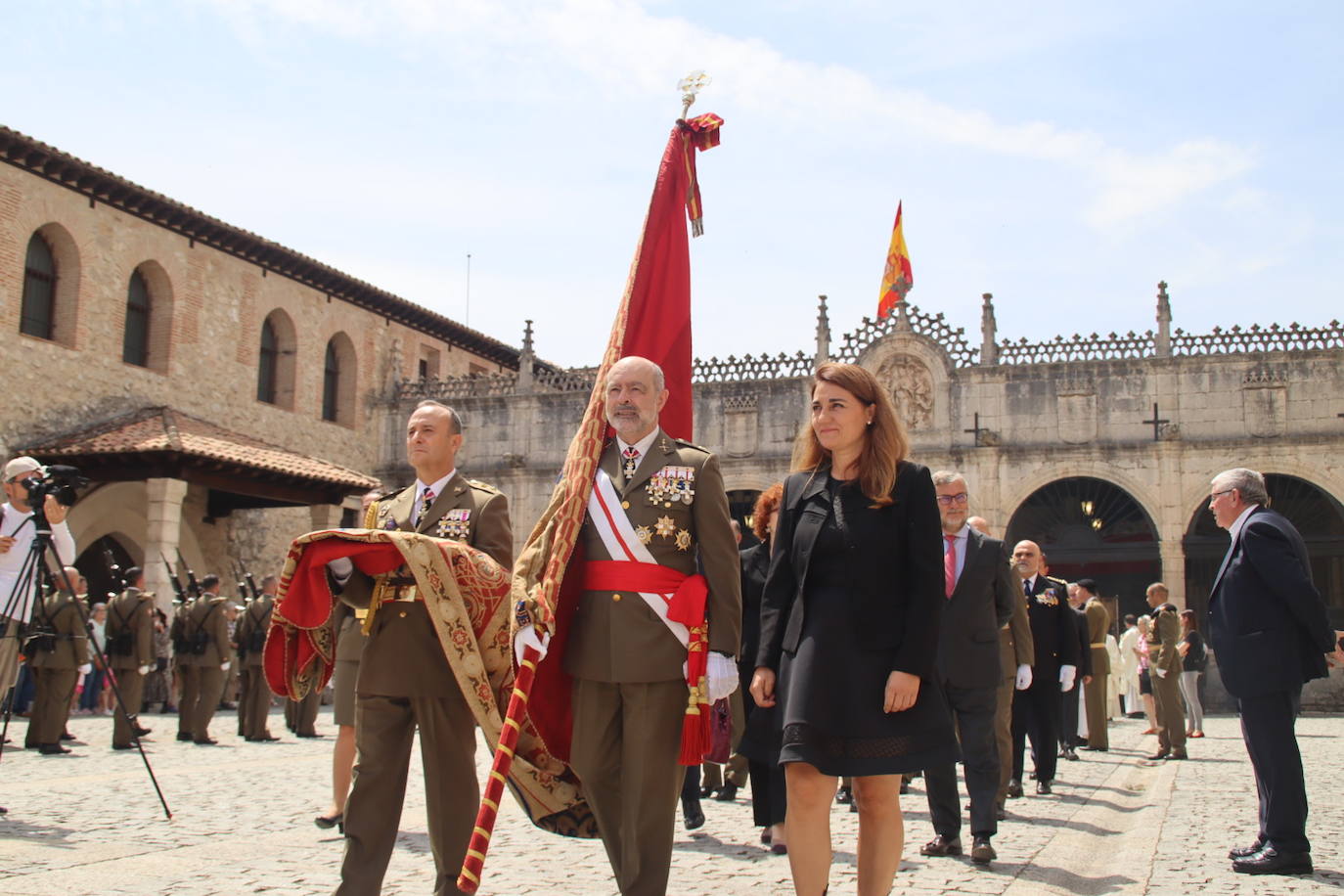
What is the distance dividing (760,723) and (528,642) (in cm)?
170

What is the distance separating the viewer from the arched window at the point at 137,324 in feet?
75.1

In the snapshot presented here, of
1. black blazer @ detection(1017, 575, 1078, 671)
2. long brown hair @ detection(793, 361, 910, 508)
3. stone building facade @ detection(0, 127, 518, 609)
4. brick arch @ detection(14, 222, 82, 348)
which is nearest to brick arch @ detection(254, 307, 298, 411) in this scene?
stone building facade @ detection(0, 127, 518, 609)

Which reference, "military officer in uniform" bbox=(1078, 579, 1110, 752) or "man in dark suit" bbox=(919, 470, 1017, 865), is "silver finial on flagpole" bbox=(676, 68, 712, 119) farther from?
"military officer in uniform" bbox=(1078, 579, 1110, 752)

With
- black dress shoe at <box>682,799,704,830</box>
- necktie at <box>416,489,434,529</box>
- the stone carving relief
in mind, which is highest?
the stone carving relief

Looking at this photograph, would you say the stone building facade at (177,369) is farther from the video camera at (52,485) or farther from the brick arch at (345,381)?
the video camera at (52,485)

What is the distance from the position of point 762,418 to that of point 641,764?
2165 cm

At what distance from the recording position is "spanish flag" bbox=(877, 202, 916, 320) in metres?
25.5

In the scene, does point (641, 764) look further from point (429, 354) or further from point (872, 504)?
point (429, 354)

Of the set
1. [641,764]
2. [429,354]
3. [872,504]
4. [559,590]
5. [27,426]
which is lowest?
[641,764]

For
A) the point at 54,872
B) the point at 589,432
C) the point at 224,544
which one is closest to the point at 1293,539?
the point at 589,432

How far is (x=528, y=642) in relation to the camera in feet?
13.8

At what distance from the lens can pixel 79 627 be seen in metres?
13.0

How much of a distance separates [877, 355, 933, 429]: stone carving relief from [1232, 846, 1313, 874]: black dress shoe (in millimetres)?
19164

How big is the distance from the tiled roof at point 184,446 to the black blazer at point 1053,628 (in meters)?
14.7
